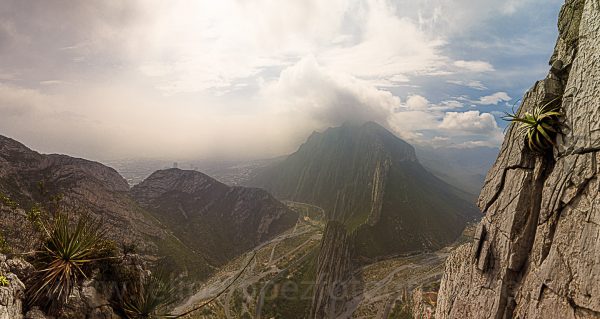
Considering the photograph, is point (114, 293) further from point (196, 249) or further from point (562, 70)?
point (196, 249)

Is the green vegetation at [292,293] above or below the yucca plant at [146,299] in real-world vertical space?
below

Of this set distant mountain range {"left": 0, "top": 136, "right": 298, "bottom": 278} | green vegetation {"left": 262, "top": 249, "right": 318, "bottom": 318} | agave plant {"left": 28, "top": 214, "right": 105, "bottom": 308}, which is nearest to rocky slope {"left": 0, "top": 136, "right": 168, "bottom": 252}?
distant mountain range {"left": 0, "top": 136, "right": 298, "bottom": 278}

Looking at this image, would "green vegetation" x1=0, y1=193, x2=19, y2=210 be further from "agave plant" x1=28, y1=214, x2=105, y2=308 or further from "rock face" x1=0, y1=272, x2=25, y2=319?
"rock face" x1=0, y1=272, x2=25, y2=319

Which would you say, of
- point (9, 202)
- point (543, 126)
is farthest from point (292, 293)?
point (543, 126)

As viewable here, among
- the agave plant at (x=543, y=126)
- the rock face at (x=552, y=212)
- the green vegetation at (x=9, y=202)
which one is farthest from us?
the green vegetation at (x=9, y=202)

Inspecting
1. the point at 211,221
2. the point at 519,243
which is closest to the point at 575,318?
the point at 519,243

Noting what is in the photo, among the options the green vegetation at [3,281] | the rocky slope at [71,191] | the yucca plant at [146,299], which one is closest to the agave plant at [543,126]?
the yucca plant at [146,299]

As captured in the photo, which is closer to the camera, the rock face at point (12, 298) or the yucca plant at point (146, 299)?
the rock face at point (12, 298)

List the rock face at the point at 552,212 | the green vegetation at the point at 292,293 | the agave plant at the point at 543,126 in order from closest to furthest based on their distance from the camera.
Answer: the rock face at the point at 552,212
the agave plant at the point at 543,126
the green vegetation at the point at 292,293

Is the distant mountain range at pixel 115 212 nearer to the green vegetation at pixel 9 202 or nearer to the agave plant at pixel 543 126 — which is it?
the green vegetation at pixel 9 202
